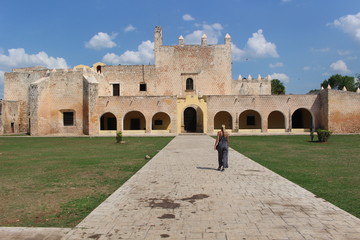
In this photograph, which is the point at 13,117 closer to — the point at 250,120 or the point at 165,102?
the point at 165,102

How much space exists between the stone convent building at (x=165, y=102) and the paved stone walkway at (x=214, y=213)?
21244 mm

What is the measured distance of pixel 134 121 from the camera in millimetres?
31703

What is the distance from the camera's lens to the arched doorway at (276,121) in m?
31.4

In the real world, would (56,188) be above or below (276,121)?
below

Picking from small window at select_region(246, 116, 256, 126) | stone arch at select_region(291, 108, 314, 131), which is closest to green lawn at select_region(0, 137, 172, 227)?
small window at select_region(246, 116, 256, 126)

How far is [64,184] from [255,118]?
26277 mm

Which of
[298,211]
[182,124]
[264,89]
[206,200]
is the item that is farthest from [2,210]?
[264,89]

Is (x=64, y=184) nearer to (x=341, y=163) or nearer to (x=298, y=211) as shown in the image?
(x=298, y=211)

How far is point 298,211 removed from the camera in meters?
4.97

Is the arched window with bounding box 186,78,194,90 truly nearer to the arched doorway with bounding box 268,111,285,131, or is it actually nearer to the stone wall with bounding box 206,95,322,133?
the stone wall with bounding box 206,95,322,133

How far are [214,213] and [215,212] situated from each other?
55 millimetres

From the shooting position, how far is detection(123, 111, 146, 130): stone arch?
31.5 meters

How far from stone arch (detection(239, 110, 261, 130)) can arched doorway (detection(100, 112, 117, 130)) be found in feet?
43.2

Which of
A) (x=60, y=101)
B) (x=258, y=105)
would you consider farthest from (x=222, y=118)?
(x=60, y=101)
